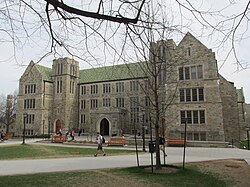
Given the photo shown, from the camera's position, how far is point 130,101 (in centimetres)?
4494

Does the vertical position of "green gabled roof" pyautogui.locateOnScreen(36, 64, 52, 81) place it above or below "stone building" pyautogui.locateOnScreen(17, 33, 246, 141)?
above

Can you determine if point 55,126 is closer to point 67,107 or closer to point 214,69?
point 67,107

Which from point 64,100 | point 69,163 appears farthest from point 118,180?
point 64,100

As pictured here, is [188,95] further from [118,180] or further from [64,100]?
[64,100]

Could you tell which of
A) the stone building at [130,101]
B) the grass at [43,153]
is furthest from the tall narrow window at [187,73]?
the grass at [43,153]

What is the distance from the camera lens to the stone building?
3078cm

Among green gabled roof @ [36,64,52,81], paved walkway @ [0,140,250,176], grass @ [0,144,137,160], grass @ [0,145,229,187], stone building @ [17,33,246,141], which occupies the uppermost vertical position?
green gabled roof @ [36,64,52,81]

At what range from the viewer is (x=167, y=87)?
33.3m

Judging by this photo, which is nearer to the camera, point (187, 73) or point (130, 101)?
point (187, 73)

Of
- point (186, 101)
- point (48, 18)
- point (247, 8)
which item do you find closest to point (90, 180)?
point (48, 18)

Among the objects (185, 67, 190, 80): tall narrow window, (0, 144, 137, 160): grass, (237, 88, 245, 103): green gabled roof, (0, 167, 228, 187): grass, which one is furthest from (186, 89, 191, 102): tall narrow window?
(0, 167, 228, 187): grass

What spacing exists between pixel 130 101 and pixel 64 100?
46.2ft

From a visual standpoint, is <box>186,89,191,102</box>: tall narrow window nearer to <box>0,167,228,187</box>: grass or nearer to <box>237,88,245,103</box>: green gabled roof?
<box>237,88,245,103</box>: green gabled roof

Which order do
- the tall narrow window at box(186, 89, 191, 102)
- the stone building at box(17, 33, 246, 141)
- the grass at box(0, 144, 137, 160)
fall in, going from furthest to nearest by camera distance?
the tall narrow window at box(186, 89, 191, 102)
the stone building at box(17, 33, 246, 141)
the grass at box(0, 144, 137, 160)
